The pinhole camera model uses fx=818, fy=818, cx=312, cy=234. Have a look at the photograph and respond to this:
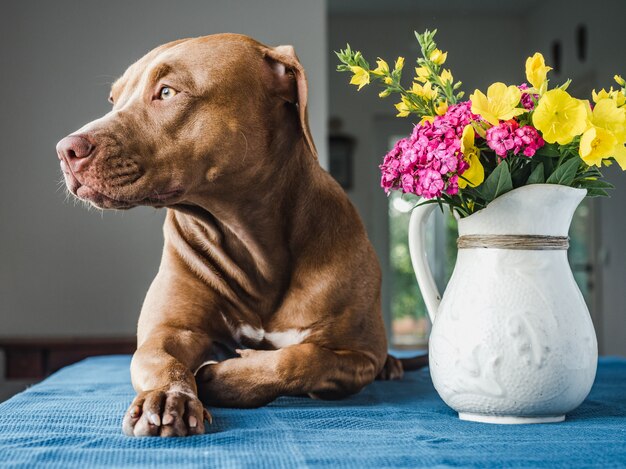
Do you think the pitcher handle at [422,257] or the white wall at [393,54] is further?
the white wall at [393,54]

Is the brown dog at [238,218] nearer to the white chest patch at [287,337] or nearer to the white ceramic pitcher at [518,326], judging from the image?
the white chest patch at [287,337]

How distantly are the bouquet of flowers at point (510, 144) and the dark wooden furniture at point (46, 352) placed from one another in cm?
281

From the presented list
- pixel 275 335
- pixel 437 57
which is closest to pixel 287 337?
pixel 275 335

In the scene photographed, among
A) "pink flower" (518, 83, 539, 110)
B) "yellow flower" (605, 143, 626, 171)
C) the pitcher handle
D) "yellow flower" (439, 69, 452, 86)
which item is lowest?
the pitcher handle

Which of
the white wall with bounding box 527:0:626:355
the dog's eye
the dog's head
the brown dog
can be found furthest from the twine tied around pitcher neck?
the white wall with bounding box 527:0:626:355

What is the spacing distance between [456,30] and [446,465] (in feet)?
22.4

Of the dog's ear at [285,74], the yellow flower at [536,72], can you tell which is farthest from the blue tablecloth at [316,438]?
the dog's ear at [285,74]

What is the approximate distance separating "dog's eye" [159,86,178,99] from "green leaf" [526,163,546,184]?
2.13 ft

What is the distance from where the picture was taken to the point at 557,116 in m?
1.07

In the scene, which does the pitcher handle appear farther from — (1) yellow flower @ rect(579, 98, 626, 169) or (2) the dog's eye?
Result: (2) the dog's eye

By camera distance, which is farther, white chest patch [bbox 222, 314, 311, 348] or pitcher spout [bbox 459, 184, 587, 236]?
white chest patch [bbox 222, 314, 311, 348]

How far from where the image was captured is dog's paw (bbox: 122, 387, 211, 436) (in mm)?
1002

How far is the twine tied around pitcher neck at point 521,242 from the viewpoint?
3.62 ft

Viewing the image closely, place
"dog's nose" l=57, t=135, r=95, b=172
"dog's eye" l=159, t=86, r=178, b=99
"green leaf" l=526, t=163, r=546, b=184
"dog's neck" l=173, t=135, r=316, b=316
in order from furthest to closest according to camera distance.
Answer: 1. "dog's neck" l=173, t=135, r=316, b=316
2. "dog's eye" l=159, t=86, r=178, b=99
3. "dog's nose" l=57, t=135, r=95, b=172
4. "green leaf" l=526, t=163, r=546, b=184
